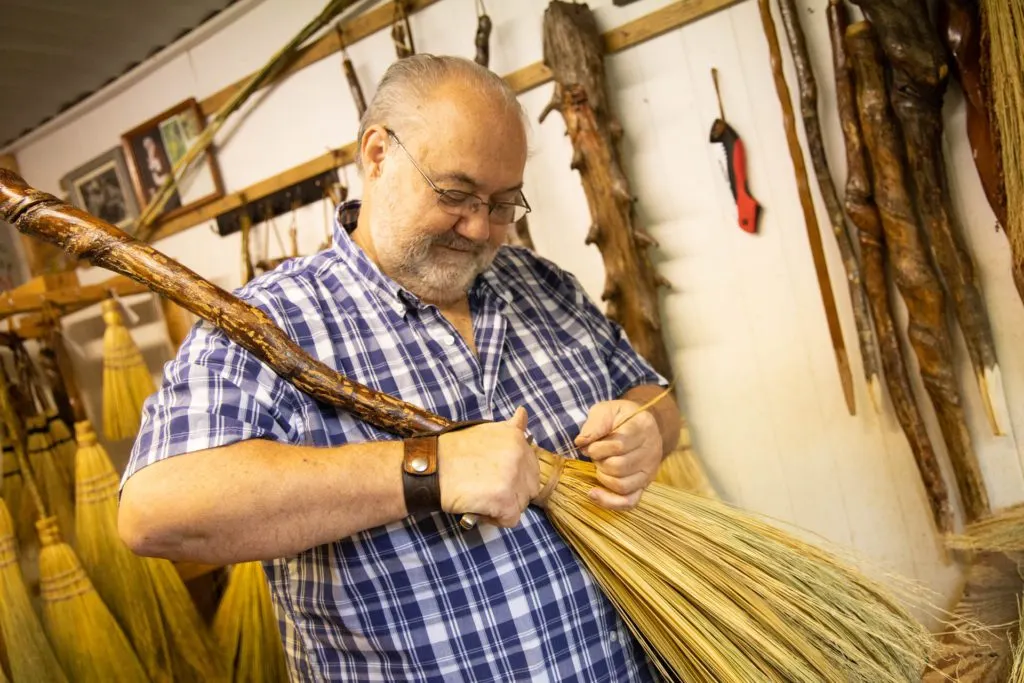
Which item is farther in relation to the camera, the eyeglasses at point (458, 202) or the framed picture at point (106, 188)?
the framed picture at point (106, 188)

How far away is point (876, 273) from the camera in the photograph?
1.55 metres

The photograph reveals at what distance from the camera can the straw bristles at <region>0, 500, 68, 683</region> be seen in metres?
Answer: 1.40

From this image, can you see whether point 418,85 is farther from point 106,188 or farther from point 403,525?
point 106,188

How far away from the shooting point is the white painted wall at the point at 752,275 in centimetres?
160

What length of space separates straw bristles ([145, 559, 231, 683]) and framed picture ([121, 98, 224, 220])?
53.1 inches

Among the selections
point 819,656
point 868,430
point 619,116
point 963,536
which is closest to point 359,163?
point 619,116

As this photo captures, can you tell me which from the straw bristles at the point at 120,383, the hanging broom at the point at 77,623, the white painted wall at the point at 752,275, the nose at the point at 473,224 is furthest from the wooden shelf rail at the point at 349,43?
the hanging broom at the point at 77,623

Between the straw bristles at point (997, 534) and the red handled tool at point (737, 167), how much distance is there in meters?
0.80

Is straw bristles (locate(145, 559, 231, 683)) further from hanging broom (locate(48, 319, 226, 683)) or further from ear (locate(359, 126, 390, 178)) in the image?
Answer: ear (locate(359, 126, 390, 178))

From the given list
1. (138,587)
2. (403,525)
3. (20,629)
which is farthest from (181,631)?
(403,525)

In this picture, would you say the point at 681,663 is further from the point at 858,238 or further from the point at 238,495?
the point at 858,238

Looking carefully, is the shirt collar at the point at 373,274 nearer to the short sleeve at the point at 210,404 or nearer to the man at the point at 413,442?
the man at the point at 413,442

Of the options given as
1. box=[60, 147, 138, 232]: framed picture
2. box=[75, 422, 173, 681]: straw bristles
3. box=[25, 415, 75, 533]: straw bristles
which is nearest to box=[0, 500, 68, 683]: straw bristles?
box=[75, 422, 173, 681]: straw bristles

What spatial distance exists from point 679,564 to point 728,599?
0.28 ft
